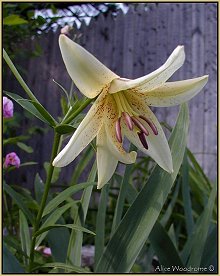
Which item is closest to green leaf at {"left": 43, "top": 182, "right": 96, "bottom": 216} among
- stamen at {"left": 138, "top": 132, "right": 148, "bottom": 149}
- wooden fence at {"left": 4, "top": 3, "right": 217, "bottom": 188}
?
stamen at {"left": 138, "top": 132, "right": 148, "bottom": 149}

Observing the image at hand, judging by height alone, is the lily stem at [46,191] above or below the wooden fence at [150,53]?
below

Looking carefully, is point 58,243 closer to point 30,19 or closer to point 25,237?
point 25,237

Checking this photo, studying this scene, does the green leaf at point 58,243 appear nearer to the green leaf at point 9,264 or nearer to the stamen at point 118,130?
the green leaf at point 9,264

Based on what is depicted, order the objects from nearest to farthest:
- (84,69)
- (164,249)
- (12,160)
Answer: (84,69), (164,249), (12,160)

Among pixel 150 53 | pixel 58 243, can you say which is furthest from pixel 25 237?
pixel 150 53

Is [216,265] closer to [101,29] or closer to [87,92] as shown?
[87,92]

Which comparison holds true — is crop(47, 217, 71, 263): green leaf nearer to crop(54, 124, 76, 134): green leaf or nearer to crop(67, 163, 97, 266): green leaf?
crop(67, 163, 97, 266): green leaf

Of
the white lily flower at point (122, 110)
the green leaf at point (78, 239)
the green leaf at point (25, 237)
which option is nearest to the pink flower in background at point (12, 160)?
the green leaf at point (25, 237)
